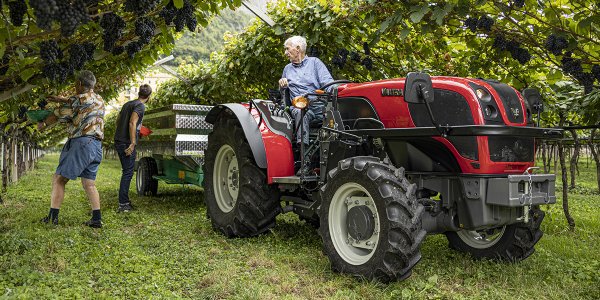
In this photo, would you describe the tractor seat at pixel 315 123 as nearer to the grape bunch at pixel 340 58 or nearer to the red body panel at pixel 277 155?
the red body panel at pixel 277 155

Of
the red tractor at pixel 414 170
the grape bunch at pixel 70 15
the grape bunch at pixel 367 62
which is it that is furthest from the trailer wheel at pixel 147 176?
the grape bunch at pixel 70 15

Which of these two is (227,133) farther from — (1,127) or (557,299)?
(1,127)

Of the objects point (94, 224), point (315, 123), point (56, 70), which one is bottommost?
point (94, 224)

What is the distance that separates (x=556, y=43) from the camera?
15.0 ft

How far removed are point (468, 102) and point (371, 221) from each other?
3.50 feet

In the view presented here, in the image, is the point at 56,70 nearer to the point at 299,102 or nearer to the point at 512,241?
the point at 299,102

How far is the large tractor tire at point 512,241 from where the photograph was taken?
3861mm

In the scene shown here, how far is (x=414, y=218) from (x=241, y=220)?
2.00 metres

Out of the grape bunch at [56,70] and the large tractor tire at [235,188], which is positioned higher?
the grape bunch at [56,70]

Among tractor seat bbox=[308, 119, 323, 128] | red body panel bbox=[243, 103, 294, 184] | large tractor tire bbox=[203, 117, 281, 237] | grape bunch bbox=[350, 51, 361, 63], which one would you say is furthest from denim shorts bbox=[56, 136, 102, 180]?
grape bunch bbox=[350, 51, 361, 63]

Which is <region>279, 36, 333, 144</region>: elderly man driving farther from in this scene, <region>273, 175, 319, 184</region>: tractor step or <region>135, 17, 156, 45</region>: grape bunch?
<region>135, 17, 156, 45</region>: grape bunch

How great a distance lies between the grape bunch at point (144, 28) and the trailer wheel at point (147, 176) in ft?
16.4

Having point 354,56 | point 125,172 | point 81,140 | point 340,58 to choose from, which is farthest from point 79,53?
point 354,56

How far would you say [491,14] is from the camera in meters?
4.93
